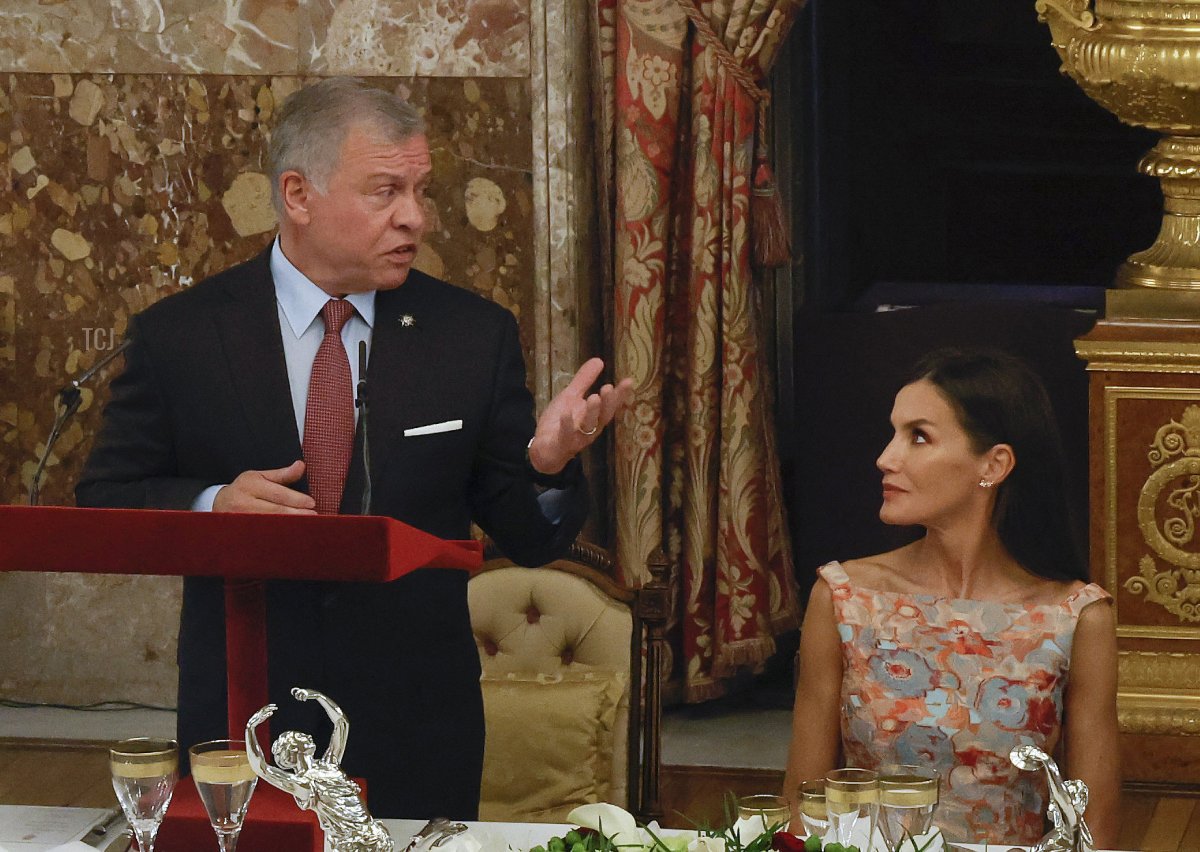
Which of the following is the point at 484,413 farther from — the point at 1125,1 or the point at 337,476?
the point at 1125,1

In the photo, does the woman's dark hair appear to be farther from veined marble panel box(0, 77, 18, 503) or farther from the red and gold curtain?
veined marble panel box(0, 77, 18, 503)

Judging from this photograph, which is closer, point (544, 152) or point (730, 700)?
point (544, 152)

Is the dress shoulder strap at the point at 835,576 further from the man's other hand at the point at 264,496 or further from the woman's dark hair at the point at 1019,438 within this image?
the man's other hand at the point at 264,496

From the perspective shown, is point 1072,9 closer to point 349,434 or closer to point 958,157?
point 958,157

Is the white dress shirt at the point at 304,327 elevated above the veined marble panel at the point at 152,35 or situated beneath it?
situated beneath

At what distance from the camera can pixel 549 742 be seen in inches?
116

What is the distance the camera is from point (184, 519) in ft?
5.67

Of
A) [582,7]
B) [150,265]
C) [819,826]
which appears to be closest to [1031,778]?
[819,826]

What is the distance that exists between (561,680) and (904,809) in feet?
3.91

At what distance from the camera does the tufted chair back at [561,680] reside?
9.52ft

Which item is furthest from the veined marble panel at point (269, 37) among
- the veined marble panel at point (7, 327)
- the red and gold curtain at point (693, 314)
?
the red and gold curtain at point (693, 314)

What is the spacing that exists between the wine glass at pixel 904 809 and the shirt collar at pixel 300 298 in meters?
1.12

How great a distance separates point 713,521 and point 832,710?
1.98 metres

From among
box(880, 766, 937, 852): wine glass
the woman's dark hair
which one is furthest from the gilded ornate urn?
box(880, 766, 937, 852): wine glass
